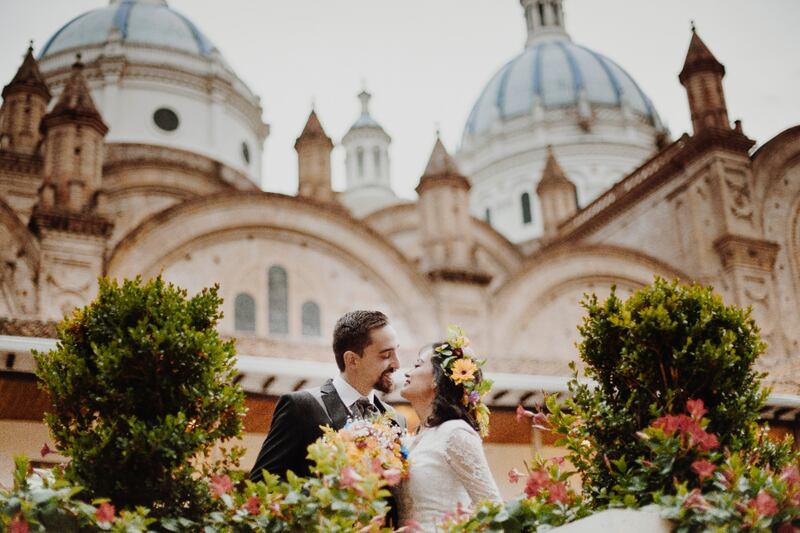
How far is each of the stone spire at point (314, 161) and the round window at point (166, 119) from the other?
20.7 feet

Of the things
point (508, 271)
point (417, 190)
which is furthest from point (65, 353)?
point (508, 271)

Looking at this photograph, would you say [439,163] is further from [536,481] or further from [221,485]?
[221,485]

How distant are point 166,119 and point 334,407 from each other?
25.8 metres

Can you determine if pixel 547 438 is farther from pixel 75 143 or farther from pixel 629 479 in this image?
pixel 75 143

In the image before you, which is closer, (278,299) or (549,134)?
(278,299)

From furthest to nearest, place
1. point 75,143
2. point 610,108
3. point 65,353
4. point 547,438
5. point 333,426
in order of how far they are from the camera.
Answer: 1. point 610,108
2. point 75,143
3. point 547,438
4. point 65,353
5. point 333,426

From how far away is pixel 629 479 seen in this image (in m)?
4.42

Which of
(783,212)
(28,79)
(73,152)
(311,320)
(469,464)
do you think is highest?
(28,79)

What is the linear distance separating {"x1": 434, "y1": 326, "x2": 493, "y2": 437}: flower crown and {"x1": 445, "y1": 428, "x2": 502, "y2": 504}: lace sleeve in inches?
10.4

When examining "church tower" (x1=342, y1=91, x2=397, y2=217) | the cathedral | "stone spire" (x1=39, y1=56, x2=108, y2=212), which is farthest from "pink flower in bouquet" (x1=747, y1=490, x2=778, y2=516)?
"church tower" (x1=342, y1=91, x2=397, y2=217)

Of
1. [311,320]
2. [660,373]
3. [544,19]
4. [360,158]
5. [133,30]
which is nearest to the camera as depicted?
[660,373]

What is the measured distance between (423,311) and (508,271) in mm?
8635

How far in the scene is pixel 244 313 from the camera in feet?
65.0

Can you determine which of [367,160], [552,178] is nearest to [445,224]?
[552,178]
